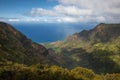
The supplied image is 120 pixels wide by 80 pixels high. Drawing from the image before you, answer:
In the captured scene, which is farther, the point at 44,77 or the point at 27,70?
the point at 27,70

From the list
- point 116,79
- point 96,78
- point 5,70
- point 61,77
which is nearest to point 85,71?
point 96,78

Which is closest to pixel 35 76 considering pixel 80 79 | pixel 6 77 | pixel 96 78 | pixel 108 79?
pixel 6 77

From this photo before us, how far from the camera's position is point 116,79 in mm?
197500

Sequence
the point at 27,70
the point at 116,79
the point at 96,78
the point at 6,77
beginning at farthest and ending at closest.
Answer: the point at 116,79, the point at 96,78, the point at 27,70, the point at 6,77

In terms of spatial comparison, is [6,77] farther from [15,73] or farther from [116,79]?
[116,79]

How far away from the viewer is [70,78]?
15012 cm

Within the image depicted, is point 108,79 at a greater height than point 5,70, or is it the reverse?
point 5,70

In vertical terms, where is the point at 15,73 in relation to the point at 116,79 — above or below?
above

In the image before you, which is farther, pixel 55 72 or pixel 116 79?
pixel 116 79

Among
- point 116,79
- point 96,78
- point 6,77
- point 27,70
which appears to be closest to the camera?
point 6,77

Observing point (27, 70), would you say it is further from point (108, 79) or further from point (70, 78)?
point (108, 79)

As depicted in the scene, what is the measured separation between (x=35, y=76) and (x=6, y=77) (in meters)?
16.1

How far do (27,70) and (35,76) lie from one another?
11.9 m

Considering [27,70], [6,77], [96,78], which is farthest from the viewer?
[96,78]
